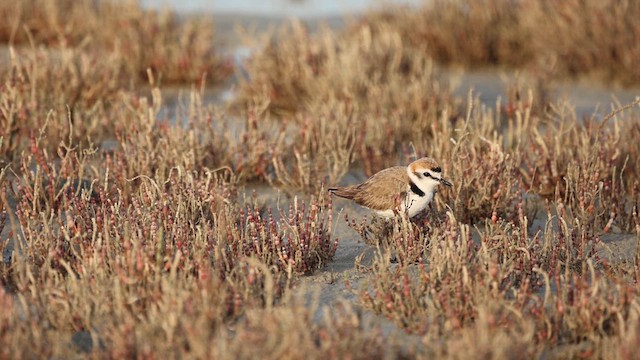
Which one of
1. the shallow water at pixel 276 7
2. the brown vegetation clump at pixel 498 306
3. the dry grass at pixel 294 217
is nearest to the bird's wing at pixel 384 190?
the dry grass at pixel 294 217

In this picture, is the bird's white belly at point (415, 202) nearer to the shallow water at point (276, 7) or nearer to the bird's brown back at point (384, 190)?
the bird's brown back at point (384, 190)

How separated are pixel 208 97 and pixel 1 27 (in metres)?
2.99

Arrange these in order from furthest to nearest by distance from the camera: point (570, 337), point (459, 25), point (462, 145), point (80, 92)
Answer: point (459, 25) → point (80, 92) → point (462, 145) → point (570, 337)

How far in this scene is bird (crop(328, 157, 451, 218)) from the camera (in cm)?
447

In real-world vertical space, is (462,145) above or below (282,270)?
above

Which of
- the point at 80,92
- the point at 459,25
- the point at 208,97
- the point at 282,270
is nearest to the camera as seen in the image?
the point at 282,270

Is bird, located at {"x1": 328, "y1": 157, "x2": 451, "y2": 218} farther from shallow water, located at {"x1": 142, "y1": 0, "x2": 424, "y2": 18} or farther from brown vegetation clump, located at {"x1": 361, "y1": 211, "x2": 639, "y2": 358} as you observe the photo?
shallow water, located at {"x1": 142, "y1": 0, "x2": 424, "y2": 18}

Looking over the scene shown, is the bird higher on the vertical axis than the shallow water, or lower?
higher

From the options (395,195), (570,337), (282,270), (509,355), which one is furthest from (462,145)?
(509,355)

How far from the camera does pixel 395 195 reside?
4.54 meters

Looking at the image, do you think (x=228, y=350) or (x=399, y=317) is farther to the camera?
(x=399, y=317)

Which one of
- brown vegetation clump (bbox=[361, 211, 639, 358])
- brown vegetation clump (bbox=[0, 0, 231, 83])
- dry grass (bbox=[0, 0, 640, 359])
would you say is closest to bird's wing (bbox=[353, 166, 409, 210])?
dry grass (bbox=[0, 0, 640, 359])

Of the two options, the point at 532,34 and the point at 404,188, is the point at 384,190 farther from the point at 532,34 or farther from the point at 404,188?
the point at 532,34

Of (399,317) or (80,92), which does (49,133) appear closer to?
(80,92)
